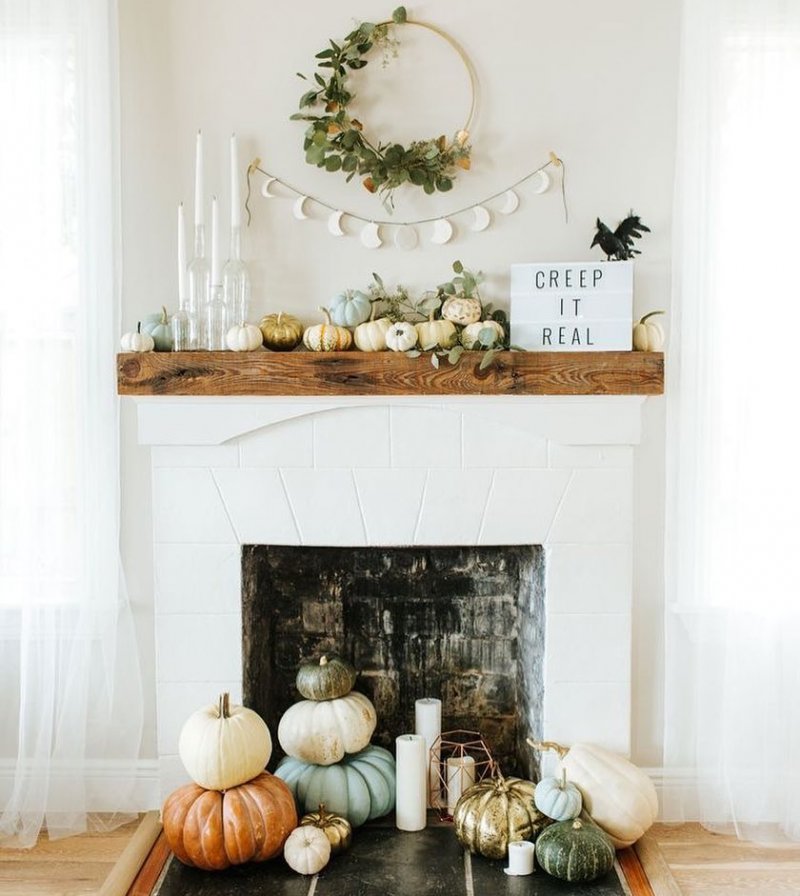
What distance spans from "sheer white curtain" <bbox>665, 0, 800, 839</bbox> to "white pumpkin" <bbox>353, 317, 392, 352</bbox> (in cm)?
79

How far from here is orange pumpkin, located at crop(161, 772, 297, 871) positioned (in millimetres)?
2400

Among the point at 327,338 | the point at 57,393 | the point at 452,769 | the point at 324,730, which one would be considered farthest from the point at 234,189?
the point at 452,769

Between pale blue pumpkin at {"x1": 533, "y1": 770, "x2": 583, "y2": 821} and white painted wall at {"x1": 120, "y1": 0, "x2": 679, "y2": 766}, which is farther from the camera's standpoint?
white painted wall at {"x1": 120, "y1": 0, "x2": 679, "y2": 766}

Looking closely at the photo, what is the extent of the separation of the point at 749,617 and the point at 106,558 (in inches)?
69.1

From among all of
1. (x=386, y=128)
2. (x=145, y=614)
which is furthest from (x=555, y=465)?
(x=145, y=614)

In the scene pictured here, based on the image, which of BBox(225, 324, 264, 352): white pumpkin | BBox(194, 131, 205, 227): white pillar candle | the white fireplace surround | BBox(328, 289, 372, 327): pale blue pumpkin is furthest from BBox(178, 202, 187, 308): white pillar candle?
BBox(328, 289, 372, 327): pale blue pumpkin

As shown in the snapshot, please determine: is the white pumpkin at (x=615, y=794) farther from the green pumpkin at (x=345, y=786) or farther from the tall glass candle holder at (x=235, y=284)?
the tall glass candle holder at (x=235, y=284)

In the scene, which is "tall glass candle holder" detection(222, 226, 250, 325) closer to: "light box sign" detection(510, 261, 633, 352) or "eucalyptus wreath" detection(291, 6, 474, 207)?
"eucalyptus wreath" detection(291, 6, 474, 207)

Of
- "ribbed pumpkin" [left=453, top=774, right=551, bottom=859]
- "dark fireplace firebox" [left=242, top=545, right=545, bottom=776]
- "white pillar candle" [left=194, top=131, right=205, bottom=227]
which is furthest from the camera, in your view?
"dark fireplace firebox" [left=242, top=545, right=545, bottom=776]

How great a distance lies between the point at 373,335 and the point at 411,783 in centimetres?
119

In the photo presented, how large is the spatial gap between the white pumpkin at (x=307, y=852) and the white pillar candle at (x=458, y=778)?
1.41ft

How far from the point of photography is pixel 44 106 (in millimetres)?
2578

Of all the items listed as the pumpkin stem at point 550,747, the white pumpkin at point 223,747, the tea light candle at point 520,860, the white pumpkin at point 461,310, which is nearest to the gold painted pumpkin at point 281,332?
the white pumpkin at point 461,310

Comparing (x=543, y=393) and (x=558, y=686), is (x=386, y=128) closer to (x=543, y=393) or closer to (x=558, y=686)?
(x=543, y=393)
